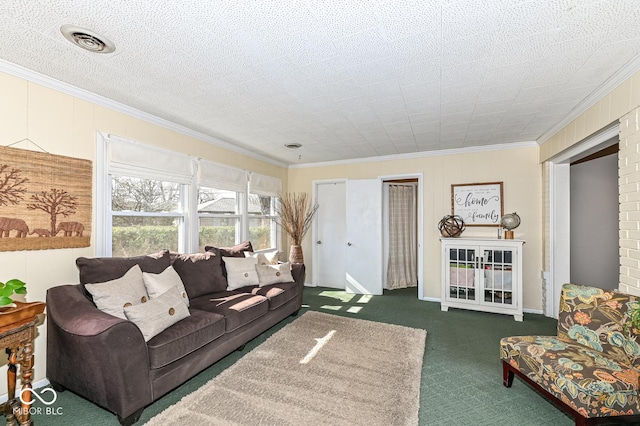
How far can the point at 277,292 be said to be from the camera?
11.1 ft

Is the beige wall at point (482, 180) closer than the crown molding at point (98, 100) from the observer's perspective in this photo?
No

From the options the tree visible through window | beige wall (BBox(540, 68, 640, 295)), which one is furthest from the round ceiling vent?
beige wall (BBox(540, 68, 640, 295))

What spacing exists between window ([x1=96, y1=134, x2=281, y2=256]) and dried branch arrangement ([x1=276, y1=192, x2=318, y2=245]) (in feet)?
2.20

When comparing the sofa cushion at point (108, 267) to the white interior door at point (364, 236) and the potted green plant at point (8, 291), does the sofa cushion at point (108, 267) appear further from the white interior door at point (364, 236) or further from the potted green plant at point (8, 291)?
the white interior door at point (364, 236)

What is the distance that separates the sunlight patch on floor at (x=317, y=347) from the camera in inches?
105

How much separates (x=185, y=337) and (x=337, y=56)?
228cm

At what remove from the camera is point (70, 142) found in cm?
249

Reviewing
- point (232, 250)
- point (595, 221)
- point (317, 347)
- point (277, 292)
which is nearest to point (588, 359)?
point (317, 347)

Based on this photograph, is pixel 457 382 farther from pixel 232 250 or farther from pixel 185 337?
pixel 232 250

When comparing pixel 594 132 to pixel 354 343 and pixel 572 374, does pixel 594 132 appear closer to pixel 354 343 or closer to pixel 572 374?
pixel 572 374

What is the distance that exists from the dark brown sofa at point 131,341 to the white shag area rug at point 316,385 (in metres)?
0.19

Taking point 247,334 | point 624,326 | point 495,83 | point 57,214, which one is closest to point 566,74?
point 495,83

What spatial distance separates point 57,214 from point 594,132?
472 cm

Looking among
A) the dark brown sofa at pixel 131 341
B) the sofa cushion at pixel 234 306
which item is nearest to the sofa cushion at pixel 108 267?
the dark brown sofa at pixel 131 341
